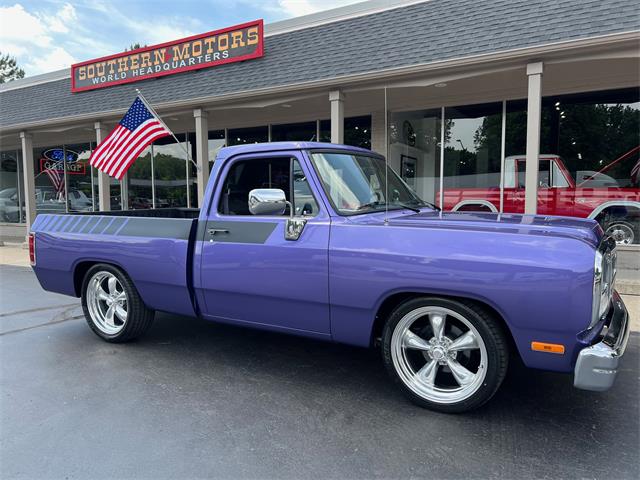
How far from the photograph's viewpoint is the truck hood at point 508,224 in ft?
9.71

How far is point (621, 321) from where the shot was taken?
3.21 metres

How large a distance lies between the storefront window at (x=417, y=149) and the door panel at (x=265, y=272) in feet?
24.3

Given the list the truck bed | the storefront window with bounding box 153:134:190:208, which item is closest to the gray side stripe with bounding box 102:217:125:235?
the truck bed

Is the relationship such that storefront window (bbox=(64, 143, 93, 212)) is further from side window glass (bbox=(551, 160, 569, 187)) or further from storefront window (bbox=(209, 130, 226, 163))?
side window glass (bbox=(551, 160, 569, 187))

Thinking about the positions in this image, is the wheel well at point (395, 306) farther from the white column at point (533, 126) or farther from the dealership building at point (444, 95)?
the white column at point (533, 126)

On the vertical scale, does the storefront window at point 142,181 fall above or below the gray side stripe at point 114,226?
above

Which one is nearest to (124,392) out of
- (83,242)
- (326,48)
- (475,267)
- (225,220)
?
(225,220)

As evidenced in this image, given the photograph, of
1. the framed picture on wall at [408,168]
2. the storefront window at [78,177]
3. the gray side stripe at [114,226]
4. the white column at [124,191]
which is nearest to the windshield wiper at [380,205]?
the gray side stripe at [114,226]

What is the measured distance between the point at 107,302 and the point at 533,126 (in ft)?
20.8

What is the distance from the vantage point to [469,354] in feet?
10.8

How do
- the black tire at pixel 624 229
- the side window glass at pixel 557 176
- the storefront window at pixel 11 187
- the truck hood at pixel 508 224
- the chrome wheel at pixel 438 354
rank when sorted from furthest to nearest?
1. the storefront window at pixel 11 187
2. the side window glass at pixel 557 176
3. the black tire at pixel 624 229
4. the chrome wheel at pixel 438 354
5. the truck hood at pixel 508 224

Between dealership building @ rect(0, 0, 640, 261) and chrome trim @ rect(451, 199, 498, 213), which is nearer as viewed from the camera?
dealership building @ rect(0, 0, 640, 261)

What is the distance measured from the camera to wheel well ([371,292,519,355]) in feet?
9.97

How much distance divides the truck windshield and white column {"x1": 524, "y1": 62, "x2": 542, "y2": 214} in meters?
3.71
